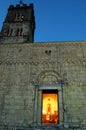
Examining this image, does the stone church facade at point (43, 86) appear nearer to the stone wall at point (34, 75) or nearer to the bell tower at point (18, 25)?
the stone wall at point (34, 75)

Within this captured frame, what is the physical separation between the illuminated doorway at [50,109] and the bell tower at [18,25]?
9036 mm

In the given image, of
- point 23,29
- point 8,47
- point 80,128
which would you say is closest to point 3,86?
point 8,47

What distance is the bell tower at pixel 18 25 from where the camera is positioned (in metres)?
21.0

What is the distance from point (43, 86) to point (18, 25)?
44.0 ft

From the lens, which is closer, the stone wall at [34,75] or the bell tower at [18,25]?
the stone wall at [34,75]

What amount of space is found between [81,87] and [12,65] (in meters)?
5.67

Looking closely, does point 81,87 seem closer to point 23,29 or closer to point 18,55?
point 18,55

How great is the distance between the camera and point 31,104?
11.4 m

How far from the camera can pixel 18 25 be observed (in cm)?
2322

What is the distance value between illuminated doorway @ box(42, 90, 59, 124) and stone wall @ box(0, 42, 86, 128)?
1434mm

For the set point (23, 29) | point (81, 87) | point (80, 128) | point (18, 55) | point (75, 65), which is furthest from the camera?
point (23, 29)

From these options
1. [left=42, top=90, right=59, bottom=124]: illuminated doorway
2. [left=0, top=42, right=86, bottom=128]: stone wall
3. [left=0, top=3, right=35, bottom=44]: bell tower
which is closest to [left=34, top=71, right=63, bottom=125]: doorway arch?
[left=42, top=90, right=59, bottom=124]: illuminated doorway

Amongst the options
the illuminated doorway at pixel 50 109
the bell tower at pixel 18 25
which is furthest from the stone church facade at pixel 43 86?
the bell tower at pixel 18 25

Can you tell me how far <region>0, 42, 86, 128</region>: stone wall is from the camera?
36.1ft
